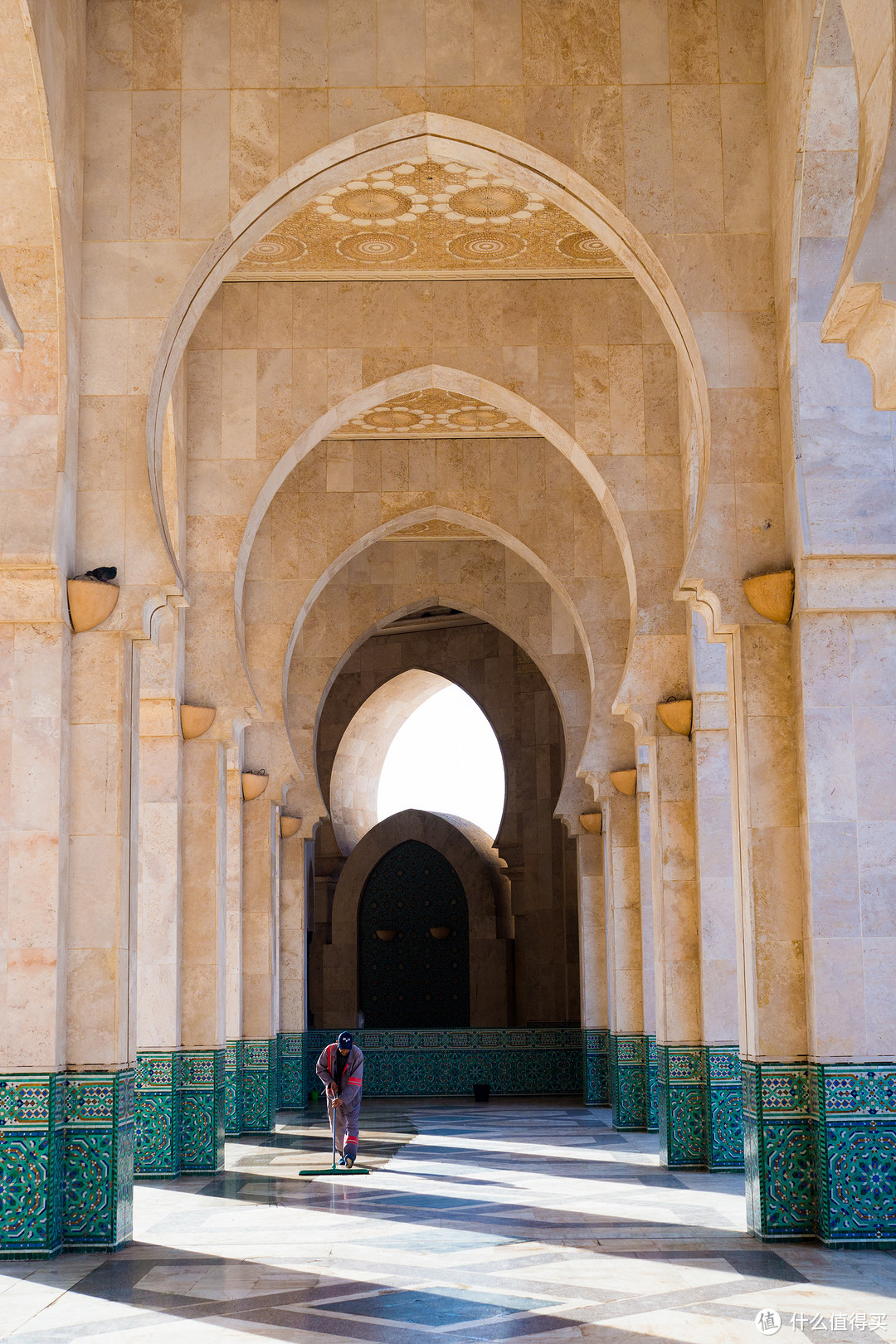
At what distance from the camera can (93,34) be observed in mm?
7227

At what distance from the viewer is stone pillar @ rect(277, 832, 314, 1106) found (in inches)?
606

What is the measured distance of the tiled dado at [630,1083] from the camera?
1284 centimetres

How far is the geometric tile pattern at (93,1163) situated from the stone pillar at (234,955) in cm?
549

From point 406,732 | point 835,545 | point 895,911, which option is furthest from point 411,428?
point 406,732

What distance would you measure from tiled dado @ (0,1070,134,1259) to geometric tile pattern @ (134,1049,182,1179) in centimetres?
257

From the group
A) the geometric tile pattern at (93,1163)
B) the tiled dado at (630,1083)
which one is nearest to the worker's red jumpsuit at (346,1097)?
the geometric tile pattern at (93,1163)

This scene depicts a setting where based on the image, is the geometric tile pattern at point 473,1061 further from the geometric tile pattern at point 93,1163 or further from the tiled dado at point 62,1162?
the geometric tile pattern at point 93,1163

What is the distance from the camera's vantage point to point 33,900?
6449 millimetres

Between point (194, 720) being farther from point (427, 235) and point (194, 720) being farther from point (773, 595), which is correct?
Answer: point (773, 595)

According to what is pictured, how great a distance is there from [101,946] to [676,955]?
4.61 m

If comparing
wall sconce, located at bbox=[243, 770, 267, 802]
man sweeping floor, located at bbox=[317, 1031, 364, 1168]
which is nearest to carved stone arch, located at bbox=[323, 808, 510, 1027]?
wall sconce, located at bbox=[243, 770, 267, 802]

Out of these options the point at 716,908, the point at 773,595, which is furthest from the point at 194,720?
the point at 773,595

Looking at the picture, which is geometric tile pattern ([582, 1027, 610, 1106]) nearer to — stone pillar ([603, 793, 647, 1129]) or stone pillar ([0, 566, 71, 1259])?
stone pillar ([603, 793, 647, 1129])

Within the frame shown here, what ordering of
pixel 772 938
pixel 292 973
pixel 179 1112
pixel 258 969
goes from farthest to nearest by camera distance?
pixel 292 973 < pixel 258 969 < pixel 179 1112 < pixel 772 938
